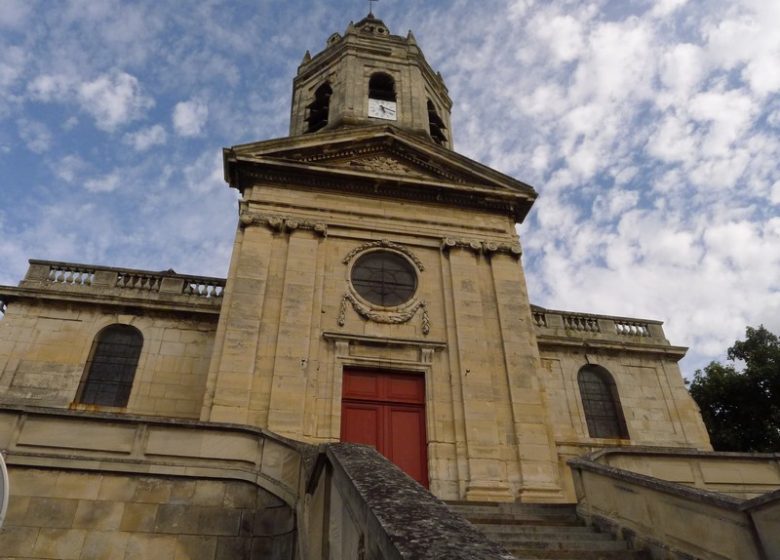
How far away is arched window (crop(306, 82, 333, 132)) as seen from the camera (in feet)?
60.0

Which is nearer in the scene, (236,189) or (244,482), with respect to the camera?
(244,482)

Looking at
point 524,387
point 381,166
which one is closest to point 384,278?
point 381,166

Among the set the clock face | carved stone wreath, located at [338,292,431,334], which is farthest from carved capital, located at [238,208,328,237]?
the clock face

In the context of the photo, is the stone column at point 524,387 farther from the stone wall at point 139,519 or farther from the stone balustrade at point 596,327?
the stone wall at point 139,519

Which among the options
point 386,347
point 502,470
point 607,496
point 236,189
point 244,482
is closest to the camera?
point 244,482

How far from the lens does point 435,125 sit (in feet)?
62.0

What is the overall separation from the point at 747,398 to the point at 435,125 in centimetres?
1829

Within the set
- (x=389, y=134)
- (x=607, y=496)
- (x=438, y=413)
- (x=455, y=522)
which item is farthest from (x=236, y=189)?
(x=455, y=522)

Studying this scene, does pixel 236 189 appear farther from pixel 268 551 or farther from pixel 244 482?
pixel 268 551

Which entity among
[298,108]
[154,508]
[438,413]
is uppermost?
[298,108]

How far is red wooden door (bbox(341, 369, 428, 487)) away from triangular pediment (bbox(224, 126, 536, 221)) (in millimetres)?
5155

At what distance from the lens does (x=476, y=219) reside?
45.9 ft

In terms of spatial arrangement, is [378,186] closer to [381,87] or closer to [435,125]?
[435,125]

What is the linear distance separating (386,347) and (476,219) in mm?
4700
